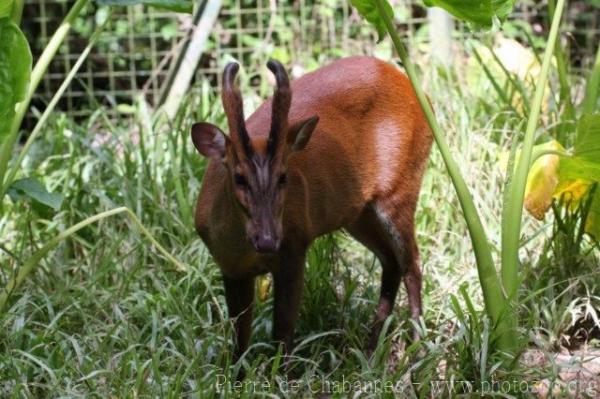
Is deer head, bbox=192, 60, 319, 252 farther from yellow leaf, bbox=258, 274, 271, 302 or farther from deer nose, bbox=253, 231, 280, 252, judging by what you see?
yellow leaf, bbox=258, 274, 271, 302

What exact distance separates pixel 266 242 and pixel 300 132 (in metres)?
0.58

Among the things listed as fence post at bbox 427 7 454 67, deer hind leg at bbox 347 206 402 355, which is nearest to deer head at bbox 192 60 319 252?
deer hind leg at bbox 347 206 402 355

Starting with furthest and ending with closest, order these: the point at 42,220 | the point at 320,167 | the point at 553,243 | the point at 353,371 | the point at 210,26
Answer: the point at 210,26 → the point at 42,220 → the point at 553,243 → the point at 320,167 → the point at 353,371

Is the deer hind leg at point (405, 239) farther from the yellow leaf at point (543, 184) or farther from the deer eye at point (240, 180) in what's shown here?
the deer eye at point (240, 180)

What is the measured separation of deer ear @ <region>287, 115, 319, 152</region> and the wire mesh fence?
395 cm

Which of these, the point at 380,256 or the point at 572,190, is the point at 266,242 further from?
the point at 572,190

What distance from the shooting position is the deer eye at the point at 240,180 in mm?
4652

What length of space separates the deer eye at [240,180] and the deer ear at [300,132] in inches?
12.0

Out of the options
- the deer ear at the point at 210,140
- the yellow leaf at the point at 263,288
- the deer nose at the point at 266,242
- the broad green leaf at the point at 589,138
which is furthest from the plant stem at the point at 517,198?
the yellow leaf at the point at 263,288

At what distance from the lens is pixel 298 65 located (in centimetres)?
891

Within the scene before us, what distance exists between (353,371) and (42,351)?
4.29 ft

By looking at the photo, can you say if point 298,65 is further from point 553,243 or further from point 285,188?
point 285,188


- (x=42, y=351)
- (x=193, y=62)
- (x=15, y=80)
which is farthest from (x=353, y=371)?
(x=193, y=62)

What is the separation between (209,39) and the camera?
965cm
